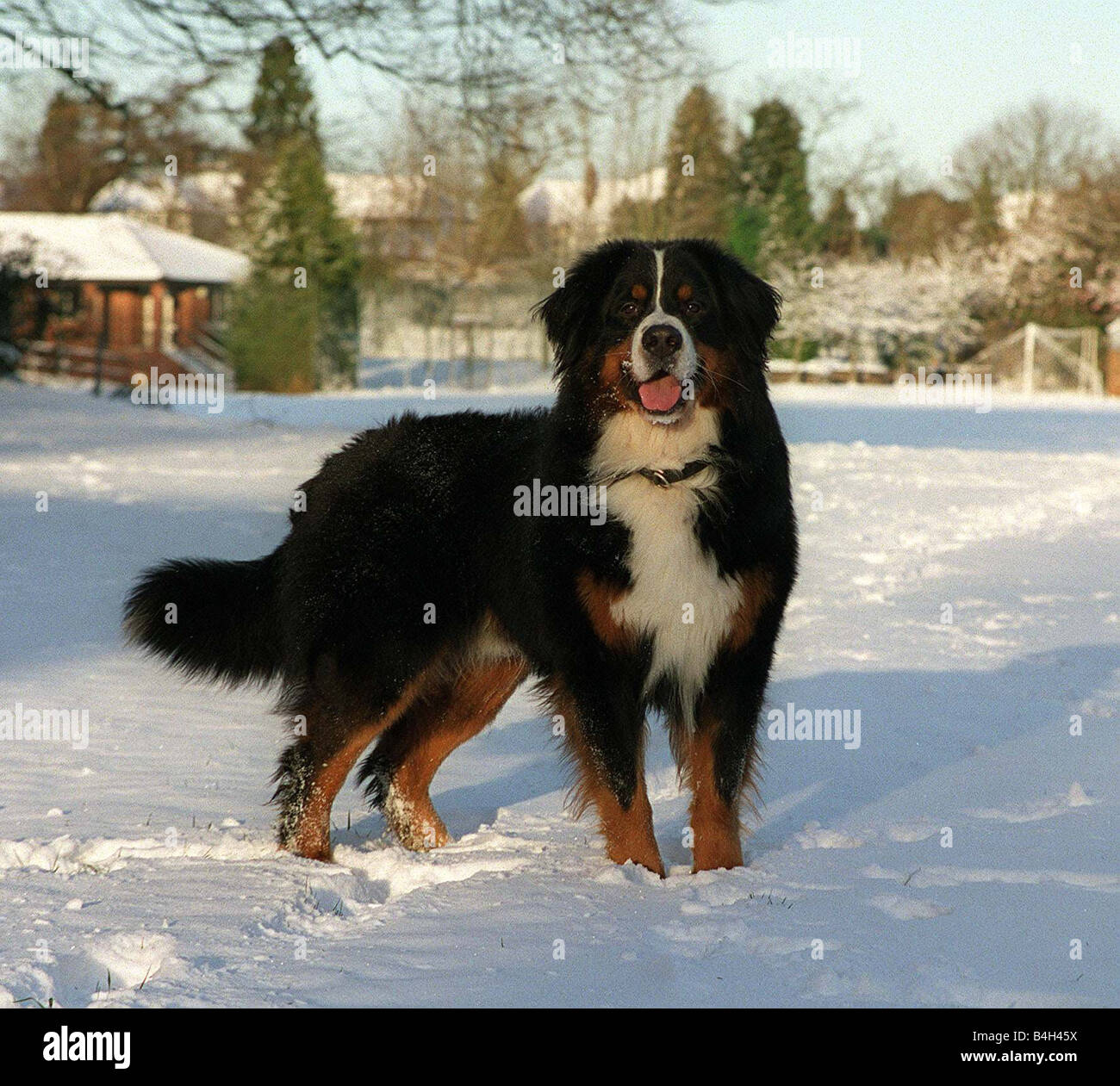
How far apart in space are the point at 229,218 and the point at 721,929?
53803mm

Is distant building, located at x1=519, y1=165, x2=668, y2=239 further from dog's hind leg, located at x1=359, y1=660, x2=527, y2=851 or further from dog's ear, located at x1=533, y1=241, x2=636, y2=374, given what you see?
dog's ear, located at x1=533, y1=241, x2=636, y2=374

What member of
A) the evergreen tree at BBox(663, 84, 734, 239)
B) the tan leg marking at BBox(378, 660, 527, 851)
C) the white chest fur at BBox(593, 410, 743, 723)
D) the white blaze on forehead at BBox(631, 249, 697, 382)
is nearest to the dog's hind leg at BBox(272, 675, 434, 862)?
the tan leg marking at BBox(378, 660, 527, 851)

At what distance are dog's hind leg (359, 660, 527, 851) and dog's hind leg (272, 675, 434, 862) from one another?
307 mm

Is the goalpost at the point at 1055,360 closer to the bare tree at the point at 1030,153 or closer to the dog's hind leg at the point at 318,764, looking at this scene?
the bare tree at the point at 1030,153

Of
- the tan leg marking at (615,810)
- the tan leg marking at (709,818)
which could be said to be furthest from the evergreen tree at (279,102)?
the tan leg marking at (709,818)

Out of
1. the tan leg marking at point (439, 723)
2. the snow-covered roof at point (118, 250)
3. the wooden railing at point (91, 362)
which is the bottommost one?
the tan leg marking at point (439, 723)

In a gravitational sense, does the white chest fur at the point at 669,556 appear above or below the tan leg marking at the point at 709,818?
above

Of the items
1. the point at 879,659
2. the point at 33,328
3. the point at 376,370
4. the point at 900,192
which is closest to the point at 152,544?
the point at 879,659

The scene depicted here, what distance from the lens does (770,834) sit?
495 cm

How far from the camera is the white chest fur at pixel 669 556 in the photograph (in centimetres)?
439

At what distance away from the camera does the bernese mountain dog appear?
4398 mm

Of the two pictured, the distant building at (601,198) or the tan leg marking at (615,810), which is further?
the distant building at (601,198)

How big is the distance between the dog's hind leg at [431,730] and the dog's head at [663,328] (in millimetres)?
1245
